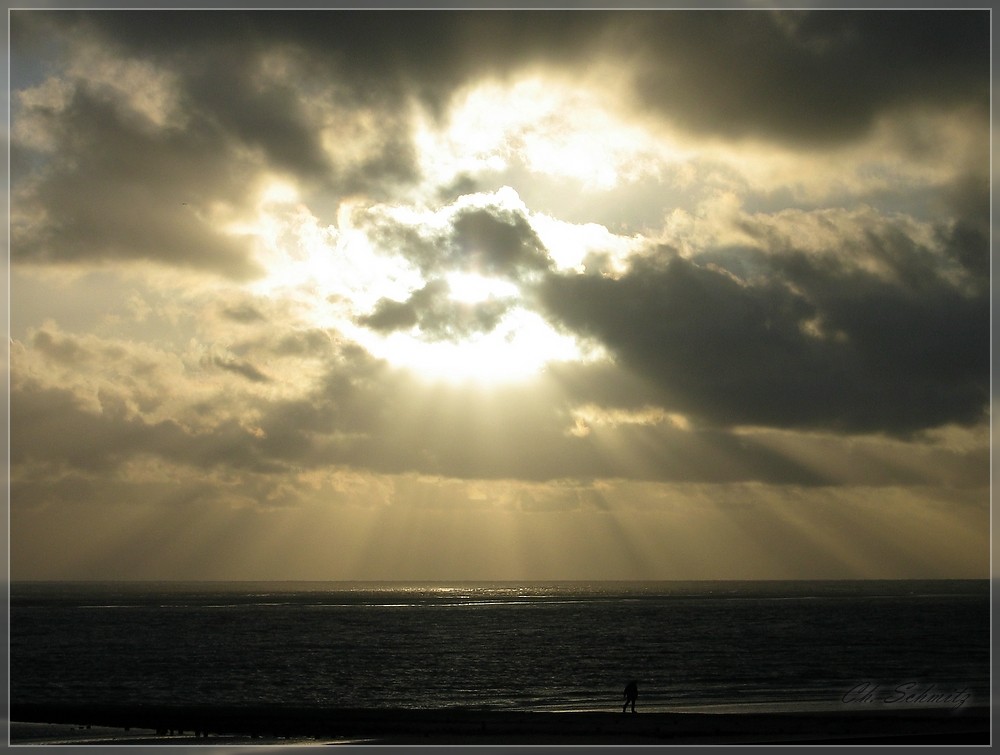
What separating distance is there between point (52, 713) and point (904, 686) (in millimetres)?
48938

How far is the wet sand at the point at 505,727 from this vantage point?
3250cm

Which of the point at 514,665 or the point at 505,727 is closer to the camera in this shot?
the point at 505,727

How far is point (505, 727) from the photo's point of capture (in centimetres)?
3556

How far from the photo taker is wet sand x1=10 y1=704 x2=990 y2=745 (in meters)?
32.5

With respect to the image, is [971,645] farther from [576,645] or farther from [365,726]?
[365,726]

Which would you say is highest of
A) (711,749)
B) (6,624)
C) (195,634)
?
(6,624)

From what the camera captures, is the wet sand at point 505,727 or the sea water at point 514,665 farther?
the sea water at point 514,665

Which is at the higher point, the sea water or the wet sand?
the wet sand

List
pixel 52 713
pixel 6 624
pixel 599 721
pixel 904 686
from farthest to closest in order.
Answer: pixel 904 686 < pixel 52 713 < pixel 599 721 < pixel 6 624

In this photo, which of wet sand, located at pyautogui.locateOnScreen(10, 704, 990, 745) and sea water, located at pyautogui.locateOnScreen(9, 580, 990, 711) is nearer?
wet sand, located at pyautogui.locateOnScreen(10, 704, 990, 745)

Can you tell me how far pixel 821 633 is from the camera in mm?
101938

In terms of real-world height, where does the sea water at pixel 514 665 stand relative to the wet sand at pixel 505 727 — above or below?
below

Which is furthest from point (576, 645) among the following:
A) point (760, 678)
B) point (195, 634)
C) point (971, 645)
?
point (195, 634)

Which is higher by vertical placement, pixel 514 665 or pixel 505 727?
pixel 505 727
